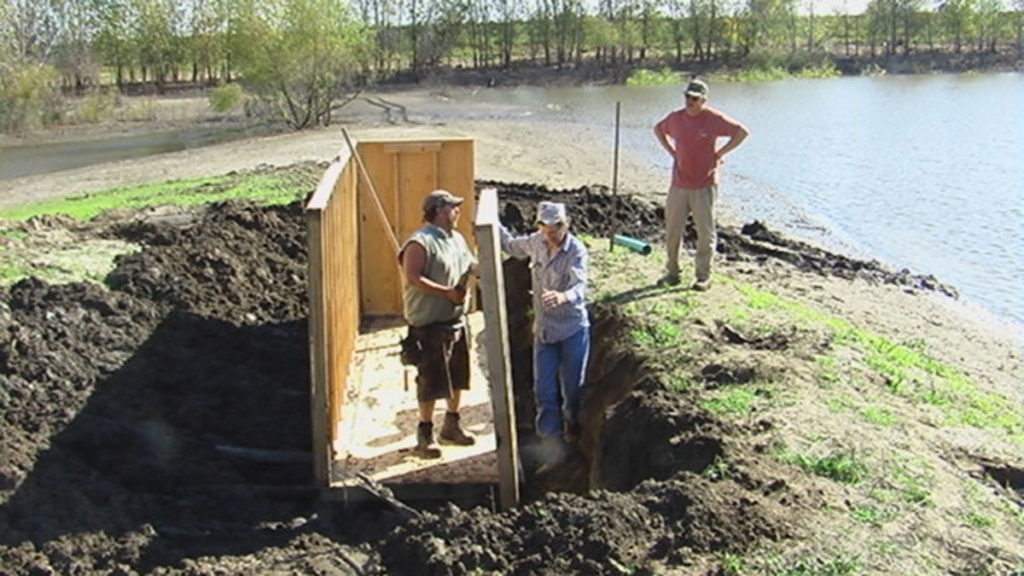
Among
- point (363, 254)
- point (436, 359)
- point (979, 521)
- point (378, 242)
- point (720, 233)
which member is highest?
point (378, 242)

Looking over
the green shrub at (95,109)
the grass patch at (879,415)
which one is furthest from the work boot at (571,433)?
the green shrub at (95,109)

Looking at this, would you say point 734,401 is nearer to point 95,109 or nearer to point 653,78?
point 95,109

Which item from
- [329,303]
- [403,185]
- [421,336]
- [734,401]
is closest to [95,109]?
[403,185]

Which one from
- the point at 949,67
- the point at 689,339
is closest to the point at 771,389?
the point at 689,339

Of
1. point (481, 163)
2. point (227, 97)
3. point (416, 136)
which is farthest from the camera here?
point (227, 97)

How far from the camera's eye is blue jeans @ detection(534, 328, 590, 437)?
26.3ft

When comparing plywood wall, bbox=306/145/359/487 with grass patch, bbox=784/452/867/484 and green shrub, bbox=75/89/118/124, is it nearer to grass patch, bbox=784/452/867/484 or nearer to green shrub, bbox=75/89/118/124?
grass patch, bbox=784/452/867/484

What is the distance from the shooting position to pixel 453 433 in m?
8.05

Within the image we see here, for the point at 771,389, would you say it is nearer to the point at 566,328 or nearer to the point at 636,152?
the point at 566,328

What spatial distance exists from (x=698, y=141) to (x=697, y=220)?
0.80 metres

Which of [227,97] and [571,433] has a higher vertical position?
[227,97]

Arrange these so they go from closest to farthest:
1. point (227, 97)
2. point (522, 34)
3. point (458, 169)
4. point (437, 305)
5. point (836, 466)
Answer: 1. point (836, 466)
2. point (437, 305)
3. point (458, 169)
4. point (227, 97)
5. point (522, 34)

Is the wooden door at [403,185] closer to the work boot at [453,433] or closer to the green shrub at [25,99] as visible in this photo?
the work boot at [453,433]

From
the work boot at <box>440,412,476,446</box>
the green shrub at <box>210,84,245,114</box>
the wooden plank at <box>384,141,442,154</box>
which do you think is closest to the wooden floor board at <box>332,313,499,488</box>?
the work boot at <box>440,412,476,446</box>
